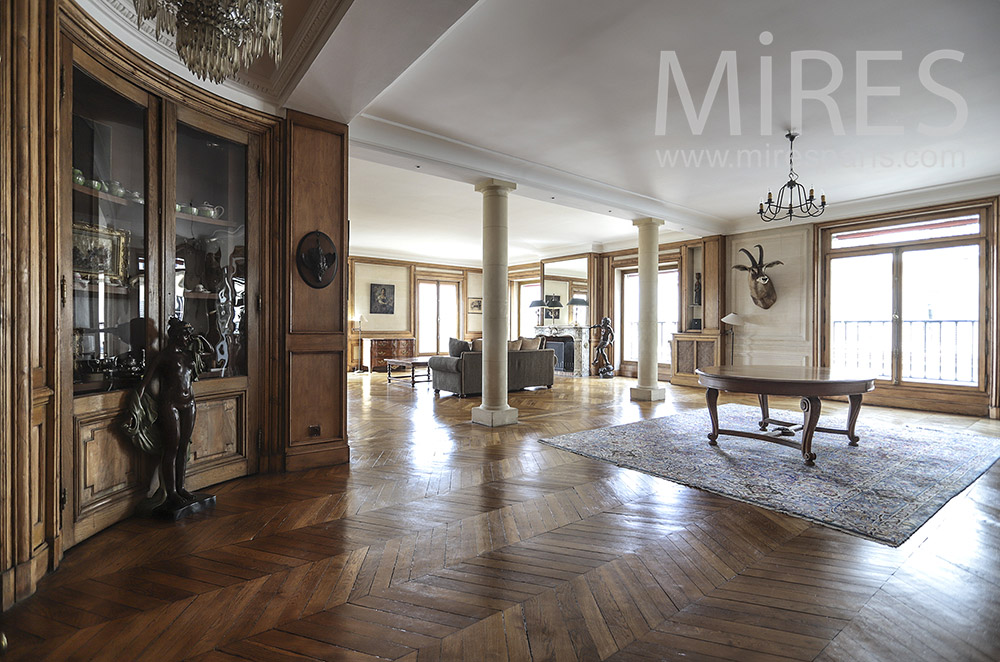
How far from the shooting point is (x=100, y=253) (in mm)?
2463

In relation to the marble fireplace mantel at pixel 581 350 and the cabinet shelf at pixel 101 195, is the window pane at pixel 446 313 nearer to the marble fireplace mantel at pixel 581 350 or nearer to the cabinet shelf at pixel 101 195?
the marble fireplace mantel at pixel 581 350

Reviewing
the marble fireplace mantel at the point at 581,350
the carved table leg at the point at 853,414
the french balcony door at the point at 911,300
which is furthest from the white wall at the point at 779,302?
the carved table leg at the point at 853,414

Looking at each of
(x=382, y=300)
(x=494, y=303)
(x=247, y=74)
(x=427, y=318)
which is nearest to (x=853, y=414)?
(x=494, y=303)

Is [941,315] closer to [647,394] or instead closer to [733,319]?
[733,319]

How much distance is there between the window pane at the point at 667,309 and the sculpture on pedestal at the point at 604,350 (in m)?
1.01

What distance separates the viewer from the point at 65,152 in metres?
2.18

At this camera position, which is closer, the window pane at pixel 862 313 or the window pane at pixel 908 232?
the window pane at pixel 908 232

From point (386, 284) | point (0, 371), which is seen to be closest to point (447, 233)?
point (386, 284)

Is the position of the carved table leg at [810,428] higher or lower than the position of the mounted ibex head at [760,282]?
lower

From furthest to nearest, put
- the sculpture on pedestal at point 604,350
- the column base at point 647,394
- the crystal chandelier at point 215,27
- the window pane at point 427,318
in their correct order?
the window pane at point 427,318 < the sculpture on pedestal at point 604,350 < the column base at point 647,394 < the crystal chandelier at point 215,27

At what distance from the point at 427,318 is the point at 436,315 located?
286 millimetres

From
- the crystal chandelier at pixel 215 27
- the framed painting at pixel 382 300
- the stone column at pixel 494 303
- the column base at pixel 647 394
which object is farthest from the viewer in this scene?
the framed painting at pixel 382 300

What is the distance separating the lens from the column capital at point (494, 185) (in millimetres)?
5117

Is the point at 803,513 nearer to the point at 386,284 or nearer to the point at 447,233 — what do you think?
the point at 447,233
